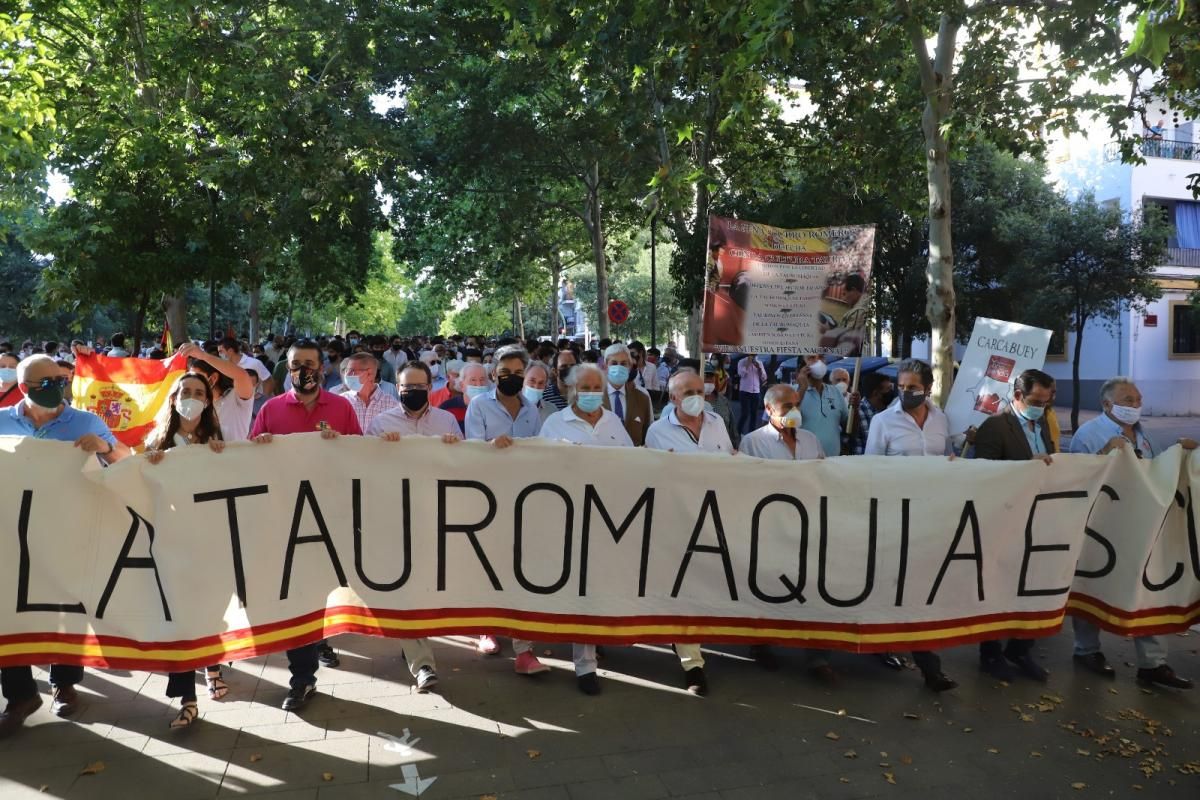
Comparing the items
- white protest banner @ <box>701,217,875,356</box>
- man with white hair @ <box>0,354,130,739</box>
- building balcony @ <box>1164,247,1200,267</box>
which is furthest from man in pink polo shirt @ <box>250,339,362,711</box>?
building balcony @ <box>1164,247,1200,267</box>

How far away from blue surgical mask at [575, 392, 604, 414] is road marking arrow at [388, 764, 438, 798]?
2.27 metres

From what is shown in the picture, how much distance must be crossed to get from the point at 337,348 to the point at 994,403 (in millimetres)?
9375

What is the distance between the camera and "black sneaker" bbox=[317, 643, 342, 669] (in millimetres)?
5367

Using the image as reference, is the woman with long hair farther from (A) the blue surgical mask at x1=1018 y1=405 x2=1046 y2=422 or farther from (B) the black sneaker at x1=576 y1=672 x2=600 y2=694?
(A) the blue surgical mask at x1=1018 y1=405 x2=1046 y2=422

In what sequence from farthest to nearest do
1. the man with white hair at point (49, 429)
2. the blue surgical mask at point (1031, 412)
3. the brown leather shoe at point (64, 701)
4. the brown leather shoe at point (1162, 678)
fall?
the blue surgical mask at point (1031, 412), the brown leather shoe at point (1162, 678), the brown leather shoe at point (64, 701), the man with white hair at point (49, 429)

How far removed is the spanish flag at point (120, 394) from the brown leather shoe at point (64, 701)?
3934 millimetres

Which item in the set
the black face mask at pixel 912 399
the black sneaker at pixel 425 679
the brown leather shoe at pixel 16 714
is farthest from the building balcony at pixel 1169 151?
the brown leather shoe at pixel 16 714

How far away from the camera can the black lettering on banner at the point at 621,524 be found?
4875mm

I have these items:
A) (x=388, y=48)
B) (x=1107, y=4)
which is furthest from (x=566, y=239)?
(x=1107, y=4)

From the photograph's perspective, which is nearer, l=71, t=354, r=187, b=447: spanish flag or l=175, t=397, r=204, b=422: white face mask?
l=175, t=397, r=204, b=422: white face mask

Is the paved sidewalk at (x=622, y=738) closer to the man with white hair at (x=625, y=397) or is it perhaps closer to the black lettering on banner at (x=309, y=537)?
the black lettering on banner at (x=309, y=537)

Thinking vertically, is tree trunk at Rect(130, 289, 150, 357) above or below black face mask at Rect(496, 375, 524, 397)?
above

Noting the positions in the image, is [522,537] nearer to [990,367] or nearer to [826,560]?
[826,560]

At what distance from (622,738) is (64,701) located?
2.76m
